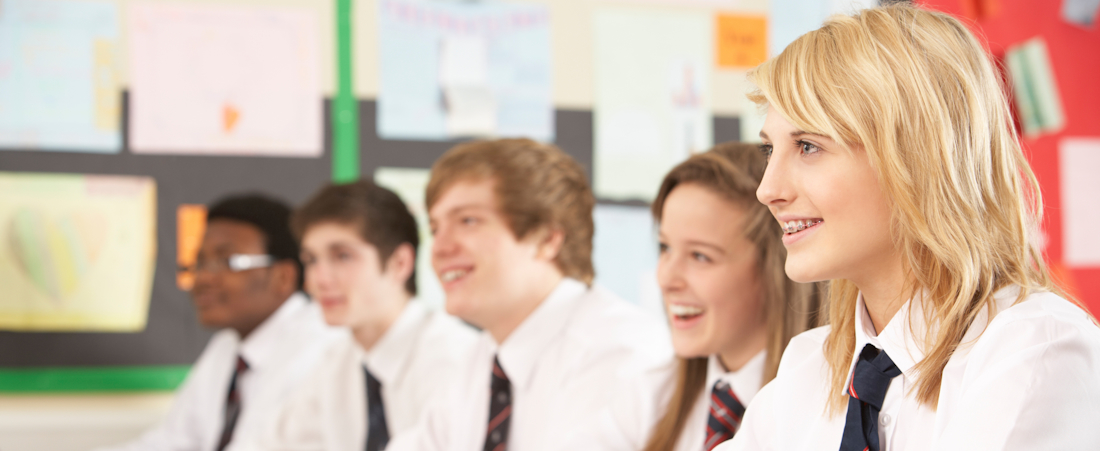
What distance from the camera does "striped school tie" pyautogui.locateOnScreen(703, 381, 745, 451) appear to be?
53.2 inches

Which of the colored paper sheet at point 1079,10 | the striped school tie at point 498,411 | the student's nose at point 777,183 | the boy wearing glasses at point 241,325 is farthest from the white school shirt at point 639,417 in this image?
the colored paper sheet at point 1079,10

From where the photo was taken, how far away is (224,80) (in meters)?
2.89

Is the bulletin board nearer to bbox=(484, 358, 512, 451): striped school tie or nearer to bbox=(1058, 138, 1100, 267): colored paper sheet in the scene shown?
bbox=(484, 358, 512, 451): striped school tie

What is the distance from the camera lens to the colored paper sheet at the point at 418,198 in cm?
299

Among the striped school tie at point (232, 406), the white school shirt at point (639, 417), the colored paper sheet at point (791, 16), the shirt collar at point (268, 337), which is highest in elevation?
the colored paper sheet at point (791, 16)

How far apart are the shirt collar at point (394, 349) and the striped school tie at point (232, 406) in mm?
524

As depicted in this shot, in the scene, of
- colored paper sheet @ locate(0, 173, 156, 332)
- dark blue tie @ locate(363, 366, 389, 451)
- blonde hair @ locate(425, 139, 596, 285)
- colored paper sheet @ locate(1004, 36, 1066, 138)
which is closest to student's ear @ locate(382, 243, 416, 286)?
dark blue tie @ locate(363, 366, 389, 451)

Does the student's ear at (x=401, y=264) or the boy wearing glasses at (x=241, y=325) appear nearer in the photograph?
the student's ear at (x=401, y=264)

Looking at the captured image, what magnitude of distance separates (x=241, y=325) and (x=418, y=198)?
75 centimetres

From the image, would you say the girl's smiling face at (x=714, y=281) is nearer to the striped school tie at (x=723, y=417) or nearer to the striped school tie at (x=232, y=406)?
the striped school tie at (x=723, y=417)

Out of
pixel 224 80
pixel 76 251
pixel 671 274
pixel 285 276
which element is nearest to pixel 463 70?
pixel 224 80

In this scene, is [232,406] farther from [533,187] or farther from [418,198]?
[533,187]

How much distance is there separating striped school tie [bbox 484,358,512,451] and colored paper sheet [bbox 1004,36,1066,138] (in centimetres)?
252

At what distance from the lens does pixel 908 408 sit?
898 mm
